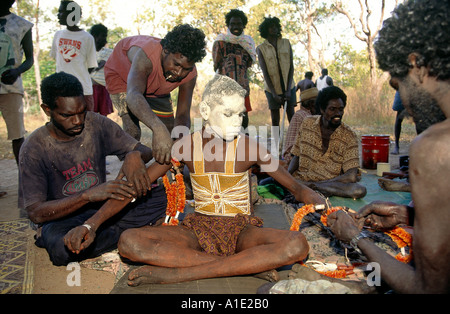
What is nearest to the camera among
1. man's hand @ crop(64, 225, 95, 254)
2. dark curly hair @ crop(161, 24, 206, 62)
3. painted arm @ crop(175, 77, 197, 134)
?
man's hand @ crop(64, 225, 95, 254)

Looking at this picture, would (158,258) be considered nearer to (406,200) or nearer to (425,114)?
(425,114)

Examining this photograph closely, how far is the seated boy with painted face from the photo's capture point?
247 cm

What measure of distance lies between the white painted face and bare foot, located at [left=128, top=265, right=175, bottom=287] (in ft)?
3.55

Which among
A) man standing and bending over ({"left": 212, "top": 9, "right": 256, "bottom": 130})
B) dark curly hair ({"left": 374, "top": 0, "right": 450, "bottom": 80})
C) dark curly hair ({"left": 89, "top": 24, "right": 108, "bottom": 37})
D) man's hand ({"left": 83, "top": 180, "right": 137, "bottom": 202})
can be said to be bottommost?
man's hand ({"left": 83, "top": 180, "right": 137, "bottom": 202})

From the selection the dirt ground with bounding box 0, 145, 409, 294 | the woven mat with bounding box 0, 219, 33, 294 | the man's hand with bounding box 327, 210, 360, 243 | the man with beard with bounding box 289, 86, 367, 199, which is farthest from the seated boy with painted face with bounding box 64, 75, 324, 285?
the man with beard with bounding box 289, 86, 367, 199

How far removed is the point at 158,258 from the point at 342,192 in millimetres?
2770

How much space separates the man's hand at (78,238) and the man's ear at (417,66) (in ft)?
7.50

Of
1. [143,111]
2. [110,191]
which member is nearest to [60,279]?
[110,191]

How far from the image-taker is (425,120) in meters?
1.82

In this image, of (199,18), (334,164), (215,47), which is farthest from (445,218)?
(199,18)

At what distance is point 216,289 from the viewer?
7.97 ft

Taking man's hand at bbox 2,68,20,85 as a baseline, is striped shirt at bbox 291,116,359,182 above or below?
below

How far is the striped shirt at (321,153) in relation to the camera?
4.65 meters

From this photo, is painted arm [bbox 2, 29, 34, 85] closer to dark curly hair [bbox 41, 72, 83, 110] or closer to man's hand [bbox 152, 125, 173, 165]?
dark curly hair [bbox 41, 72, 83, 110]
